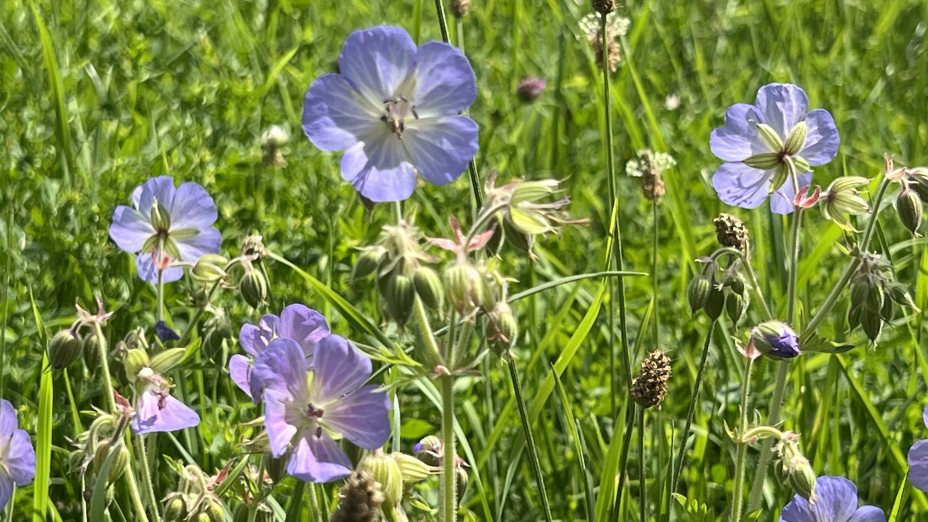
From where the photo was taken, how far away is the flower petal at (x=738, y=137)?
5.44 feet

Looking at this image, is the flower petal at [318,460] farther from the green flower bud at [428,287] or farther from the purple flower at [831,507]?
the purple flower at [831,507]

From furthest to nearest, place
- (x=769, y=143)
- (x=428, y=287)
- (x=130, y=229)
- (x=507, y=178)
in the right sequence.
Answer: (x=507, y=178) → (x=130, y=229) → (x=769, y=143) → (x=428, y=287)

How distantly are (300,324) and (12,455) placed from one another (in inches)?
14.1

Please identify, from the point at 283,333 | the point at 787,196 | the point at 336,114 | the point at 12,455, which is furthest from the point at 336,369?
the point at 787,196

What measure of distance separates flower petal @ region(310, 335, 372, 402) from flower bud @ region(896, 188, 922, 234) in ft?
2.57

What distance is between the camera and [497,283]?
1.19 meters

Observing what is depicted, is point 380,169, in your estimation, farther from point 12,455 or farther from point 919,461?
point 919,461

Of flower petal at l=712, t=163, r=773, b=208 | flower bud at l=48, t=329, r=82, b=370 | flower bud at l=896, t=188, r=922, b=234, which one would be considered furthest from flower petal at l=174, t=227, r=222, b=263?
→ flower bud at l=896, t=188, r=922, b=234

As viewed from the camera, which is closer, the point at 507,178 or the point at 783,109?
the point at 783,109

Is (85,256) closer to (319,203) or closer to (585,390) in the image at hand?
(319,203)

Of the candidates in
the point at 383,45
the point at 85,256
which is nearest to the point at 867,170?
the point at 85,256

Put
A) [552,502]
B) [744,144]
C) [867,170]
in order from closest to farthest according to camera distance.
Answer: [744,144] < [552,502] < [867,170]

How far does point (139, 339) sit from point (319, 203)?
1.25 metres

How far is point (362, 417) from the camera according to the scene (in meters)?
1.18
